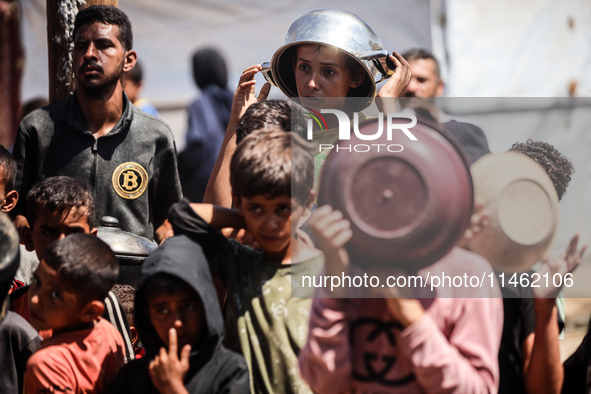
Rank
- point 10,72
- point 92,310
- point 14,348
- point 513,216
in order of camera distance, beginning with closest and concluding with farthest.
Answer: point 513,216 → point 92,310 → point 14,348 → point 10,72

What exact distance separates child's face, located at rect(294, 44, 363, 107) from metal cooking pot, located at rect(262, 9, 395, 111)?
0.15 feet

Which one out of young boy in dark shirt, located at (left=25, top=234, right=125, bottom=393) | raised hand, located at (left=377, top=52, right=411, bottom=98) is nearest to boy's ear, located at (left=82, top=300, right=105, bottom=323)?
young boy in dark shirt, located at (left=25, top=234, right=125, bottom=393)

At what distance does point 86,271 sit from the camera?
274cm

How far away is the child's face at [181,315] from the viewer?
261 centimetres

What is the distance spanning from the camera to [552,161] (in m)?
2.86

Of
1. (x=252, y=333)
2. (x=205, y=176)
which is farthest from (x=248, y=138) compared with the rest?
(x=205, y=176)

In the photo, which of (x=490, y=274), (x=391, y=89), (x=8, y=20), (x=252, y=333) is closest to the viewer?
(x=490, y=274)

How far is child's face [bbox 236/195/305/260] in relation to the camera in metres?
2.66

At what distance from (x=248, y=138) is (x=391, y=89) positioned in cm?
99

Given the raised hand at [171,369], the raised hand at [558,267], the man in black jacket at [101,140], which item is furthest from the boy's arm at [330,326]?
the man in black jacket at [101,140]

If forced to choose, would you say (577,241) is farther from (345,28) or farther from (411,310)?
(345,28)

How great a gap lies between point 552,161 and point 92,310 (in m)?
1.61

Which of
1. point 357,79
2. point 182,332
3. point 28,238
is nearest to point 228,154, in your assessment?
point 357,79

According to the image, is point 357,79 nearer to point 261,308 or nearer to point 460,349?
point 261,308
